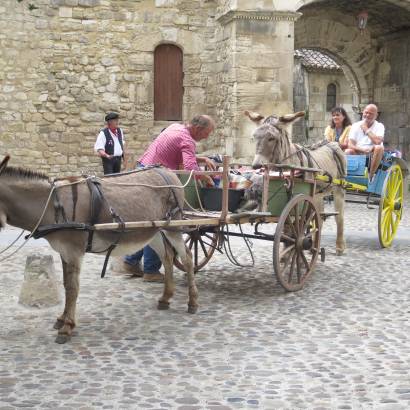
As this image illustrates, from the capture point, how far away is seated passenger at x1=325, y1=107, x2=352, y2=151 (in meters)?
10.5

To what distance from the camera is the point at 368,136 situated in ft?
33.4

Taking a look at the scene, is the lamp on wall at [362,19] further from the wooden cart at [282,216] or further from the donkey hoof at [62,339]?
the donkey hoof at [62,339]

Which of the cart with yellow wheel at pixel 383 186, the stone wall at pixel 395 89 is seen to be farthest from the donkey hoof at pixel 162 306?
the stone wall at pixel 395 89

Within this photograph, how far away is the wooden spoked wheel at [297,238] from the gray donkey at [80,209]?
1123mm

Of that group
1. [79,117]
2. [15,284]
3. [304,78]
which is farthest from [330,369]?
[304,78]

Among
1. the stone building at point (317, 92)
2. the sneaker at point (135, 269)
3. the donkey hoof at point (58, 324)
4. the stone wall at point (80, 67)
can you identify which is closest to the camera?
the donkey hoof at point (58, 324)

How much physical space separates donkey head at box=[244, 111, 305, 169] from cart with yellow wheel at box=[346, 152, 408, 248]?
102 inches

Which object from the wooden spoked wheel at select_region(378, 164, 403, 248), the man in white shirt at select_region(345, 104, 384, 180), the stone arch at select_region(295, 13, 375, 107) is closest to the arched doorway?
the stone arch at select_region(295, 13, 375, 107)

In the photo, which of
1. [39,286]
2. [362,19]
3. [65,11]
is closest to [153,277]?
[39,286]

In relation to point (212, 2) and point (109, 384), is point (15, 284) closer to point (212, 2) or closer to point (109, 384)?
point (109, 384)

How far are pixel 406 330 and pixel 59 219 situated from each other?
115 inches

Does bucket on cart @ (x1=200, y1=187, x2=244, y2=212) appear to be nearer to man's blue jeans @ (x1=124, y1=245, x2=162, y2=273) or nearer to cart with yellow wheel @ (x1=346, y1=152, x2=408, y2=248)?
man's blue jeans @ (x1=124, y1=245, x2=162, y2=273)

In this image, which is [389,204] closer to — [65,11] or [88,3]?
[88,3]

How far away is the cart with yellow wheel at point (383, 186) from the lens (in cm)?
984
